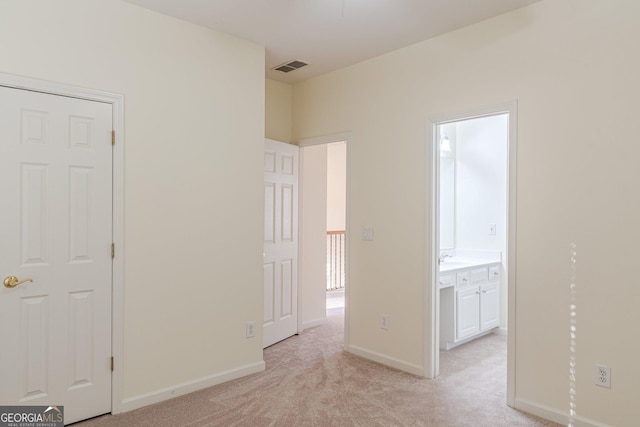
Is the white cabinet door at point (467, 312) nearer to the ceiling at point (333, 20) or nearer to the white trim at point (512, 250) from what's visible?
the white trim at point (512, 250)

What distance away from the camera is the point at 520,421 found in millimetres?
2795

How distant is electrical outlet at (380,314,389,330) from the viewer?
12.6 feet

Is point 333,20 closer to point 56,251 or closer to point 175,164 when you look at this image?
point 175,164

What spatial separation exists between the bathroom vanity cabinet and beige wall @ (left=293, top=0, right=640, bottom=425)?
28.7 inches

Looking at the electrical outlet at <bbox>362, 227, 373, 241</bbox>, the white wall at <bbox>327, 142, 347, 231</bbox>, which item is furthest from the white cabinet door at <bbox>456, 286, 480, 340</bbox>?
the white wall at <bbox>327, 142, 347, 231</bbox>

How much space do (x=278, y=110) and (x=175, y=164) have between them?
1831mm

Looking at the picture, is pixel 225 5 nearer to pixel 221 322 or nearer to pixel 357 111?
pixel 357 111

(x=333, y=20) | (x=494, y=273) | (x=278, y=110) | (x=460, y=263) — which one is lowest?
(x=494, y=273)

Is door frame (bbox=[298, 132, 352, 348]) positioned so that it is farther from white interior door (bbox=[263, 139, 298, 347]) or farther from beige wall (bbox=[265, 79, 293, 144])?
beige wall (bbox=[265, 79, 293, 144])

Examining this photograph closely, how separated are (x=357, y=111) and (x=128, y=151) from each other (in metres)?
2.16

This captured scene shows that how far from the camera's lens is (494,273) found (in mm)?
4758

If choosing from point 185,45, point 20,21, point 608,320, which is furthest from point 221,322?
point 608,320

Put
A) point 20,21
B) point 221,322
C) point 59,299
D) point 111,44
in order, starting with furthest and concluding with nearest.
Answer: point 221,322 → point 111,44 → point 59,299 → point 20,21

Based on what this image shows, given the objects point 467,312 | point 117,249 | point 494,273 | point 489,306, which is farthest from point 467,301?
point 117,249
